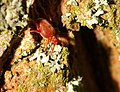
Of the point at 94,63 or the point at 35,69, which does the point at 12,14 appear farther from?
the point at 94,63

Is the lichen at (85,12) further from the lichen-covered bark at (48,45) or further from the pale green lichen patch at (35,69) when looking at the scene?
the pale green lichen patch at (35,69)

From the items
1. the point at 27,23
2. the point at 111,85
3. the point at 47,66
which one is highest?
the point at 111,85

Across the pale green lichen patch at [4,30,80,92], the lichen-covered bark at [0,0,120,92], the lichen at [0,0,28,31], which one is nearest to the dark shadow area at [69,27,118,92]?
the lichen-covered bark at [0,0,120,92]

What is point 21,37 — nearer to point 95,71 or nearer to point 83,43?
point 83,43

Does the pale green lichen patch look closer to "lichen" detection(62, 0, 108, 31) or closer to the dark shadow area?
"lichen" detection(62, 0, 108, 31)

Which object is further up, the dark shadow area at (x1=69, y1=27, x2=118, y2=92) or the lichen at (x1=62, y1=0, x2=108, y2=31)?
the dark shadow area at (x1=69, y1=27, x2=118, y2=92)

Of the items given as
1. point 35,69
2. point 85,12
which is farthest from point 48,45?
point 85,12

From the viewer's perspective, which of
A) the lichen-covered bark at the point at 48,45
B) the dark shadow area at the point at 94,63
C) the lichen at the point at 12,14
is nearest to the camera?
the lichen at the point at 12,14

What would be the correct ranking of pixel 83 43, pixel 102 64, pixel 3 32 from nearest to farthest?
pixel 3 32
pixel 83 43
pixel 102 64

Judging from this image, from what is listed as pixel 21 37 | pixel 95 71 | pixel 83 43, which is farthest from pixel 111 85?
pixel 21 37

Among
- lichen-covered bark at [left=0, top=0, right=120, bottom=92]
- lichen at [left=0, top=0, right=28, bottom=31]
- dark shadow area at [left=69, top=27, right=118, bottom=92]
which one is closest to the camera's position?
lichen at [left=0, top=0, right=28, bottom=31]

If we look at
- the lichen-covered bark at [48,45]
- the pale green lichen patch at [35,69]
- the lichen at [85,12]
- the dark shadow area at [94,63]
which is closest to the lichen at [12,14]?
the lichen-covered bark at [48,45]
